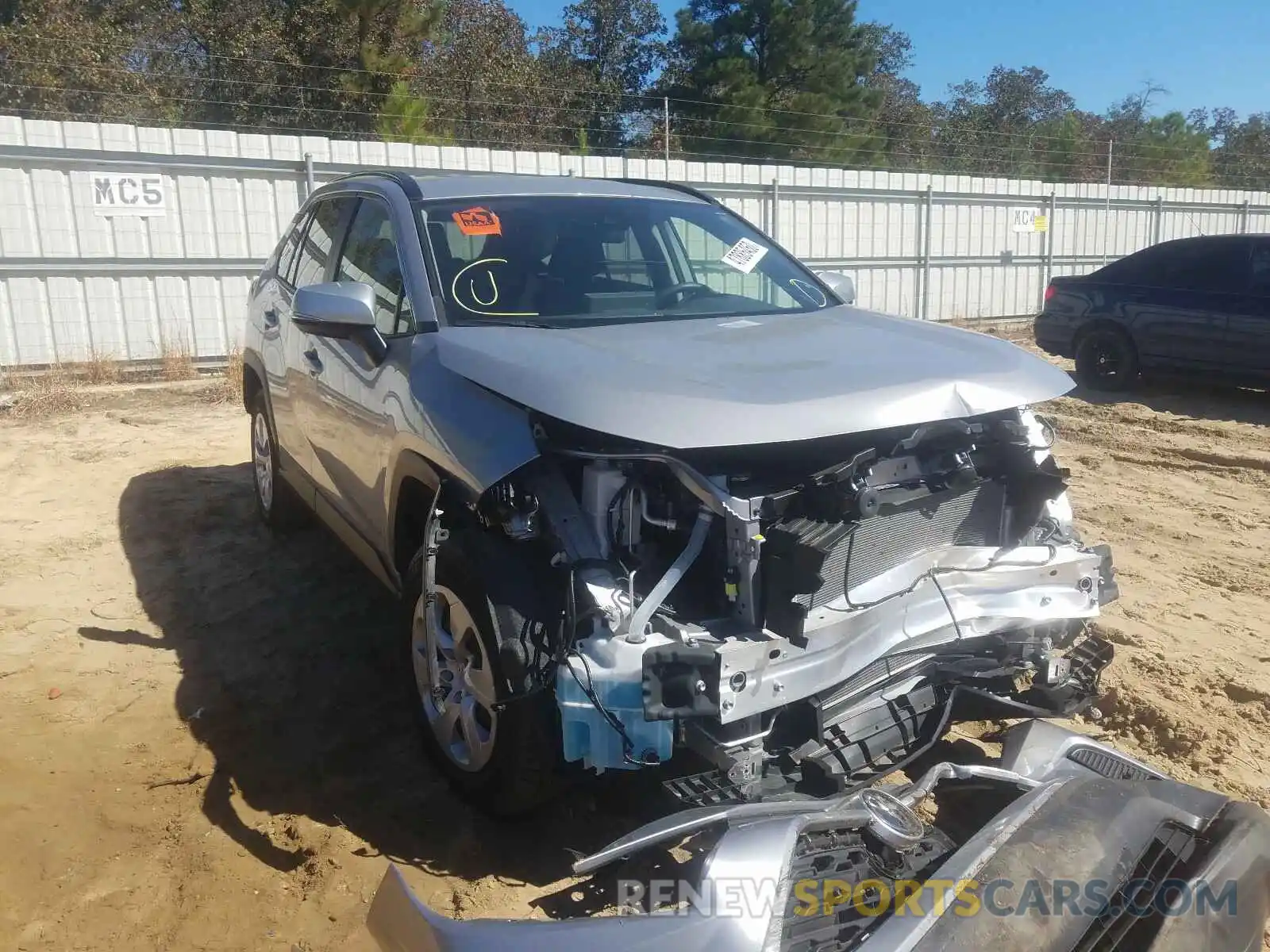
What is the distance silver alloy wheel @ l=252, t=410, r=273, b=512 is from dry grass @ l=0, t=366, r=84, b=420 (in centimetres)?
401

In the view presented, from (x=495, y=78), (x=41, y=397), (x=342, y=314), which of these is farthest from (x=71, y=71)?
(x=342, y=314)

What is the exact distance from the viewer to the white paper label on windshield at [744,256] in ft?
14.1

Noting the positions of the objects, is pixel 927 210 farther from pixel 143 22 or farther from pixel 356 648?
pixel 143 22

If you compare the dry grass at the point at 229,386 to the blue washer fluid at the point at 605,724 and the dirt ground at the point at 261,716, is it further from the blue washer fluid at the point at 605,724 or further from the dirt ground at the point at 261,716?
the blue washer fluid at the point at 605,724

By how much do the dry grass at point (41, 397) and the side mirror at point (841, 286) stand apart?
730cm

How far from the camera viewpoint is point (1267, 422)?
880 centimetres

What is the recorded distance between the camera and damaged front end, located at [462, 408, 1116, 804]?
99.4 inches

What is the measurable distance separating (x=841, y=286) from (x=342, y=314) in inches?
89.6

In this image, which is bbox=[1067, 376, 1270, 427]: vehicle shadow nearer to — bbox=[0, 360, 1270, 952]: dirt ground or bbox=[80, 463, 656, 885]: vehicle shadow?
bbox=[0, 360, 1270, 952]: dirt ground

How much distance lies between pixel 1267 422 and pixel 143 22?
24.8 m

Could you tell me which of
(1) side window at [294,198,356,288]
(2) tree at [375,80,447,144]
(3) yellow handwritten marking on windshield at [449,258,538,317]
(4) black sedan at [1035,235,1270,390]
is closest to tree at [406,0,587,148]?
(2) tree at [375,80,447,144]

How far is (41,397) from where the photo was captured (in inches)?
363

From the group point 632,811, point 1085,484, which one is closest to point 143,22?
point 1085,484

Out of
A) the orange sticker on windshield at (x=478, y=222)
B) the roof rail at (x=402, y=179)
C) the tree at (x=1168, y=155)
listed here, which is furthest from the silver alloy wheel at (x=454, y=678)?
the tree at (x=1168, y=155)
